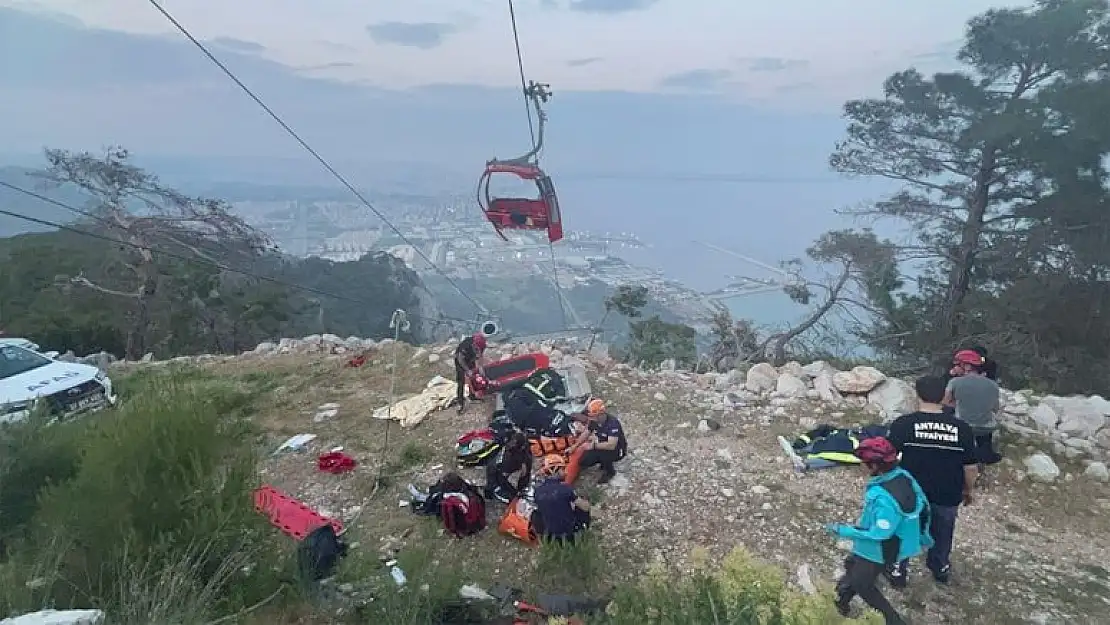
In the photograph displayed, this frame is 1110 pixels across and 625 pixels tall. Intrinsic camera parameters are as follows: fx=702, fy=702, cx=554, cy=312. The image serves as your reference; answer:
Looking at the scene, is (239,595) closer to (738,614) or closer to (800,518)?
(738,614)

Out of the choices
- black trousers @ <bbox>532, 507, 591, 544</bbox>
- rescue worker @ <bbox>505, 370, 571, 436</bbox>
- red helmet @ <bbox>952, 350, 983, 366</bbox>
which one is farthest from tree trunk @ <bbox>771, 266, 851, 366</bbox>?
black trousers @ <bbox>532, 507, 591, 544</bbox>

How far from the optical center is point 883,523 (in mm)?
4043

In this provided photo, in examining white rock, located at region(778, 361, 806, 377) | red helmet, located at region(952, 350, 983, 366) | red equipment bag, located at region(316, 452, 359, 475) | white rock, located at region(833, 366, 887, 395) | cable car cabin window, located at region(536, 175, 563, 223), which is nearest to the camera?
red helmet, located at region(952, 350, 983, 366)

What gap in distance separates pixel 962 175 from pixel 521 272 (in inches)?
1158

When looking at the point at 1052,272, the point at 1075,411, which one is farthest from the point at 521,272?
the point at 1075,411

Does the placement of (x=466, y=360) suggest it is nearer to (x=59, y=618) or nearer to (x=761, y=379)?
(x=761, y=379)

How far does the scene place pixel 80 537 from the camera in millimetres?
4020

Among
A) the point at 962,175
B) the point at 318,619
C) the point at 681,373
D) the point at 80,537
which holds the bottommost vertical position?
the point at 681,373

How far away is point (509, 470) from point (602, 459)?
92cm

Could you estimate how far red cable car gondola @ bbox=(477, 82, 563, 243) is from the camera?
8.73 m

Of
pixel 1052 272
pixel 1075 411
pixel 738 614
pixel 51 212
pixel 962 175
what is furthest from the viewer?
pixel 51 212

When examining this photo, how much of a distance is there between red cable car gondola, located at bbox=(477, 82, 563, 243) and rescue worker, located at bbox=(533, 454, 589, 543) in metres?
4.57

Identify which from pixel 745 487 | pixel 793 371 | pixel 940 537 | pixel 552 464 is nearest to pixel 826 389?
pixel 793 371

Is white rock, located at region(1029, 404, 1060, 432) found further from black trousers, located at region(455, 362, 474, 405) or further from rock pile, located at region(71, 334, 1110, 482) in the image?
black trousers, located at region(455, 362, 474, 405)
